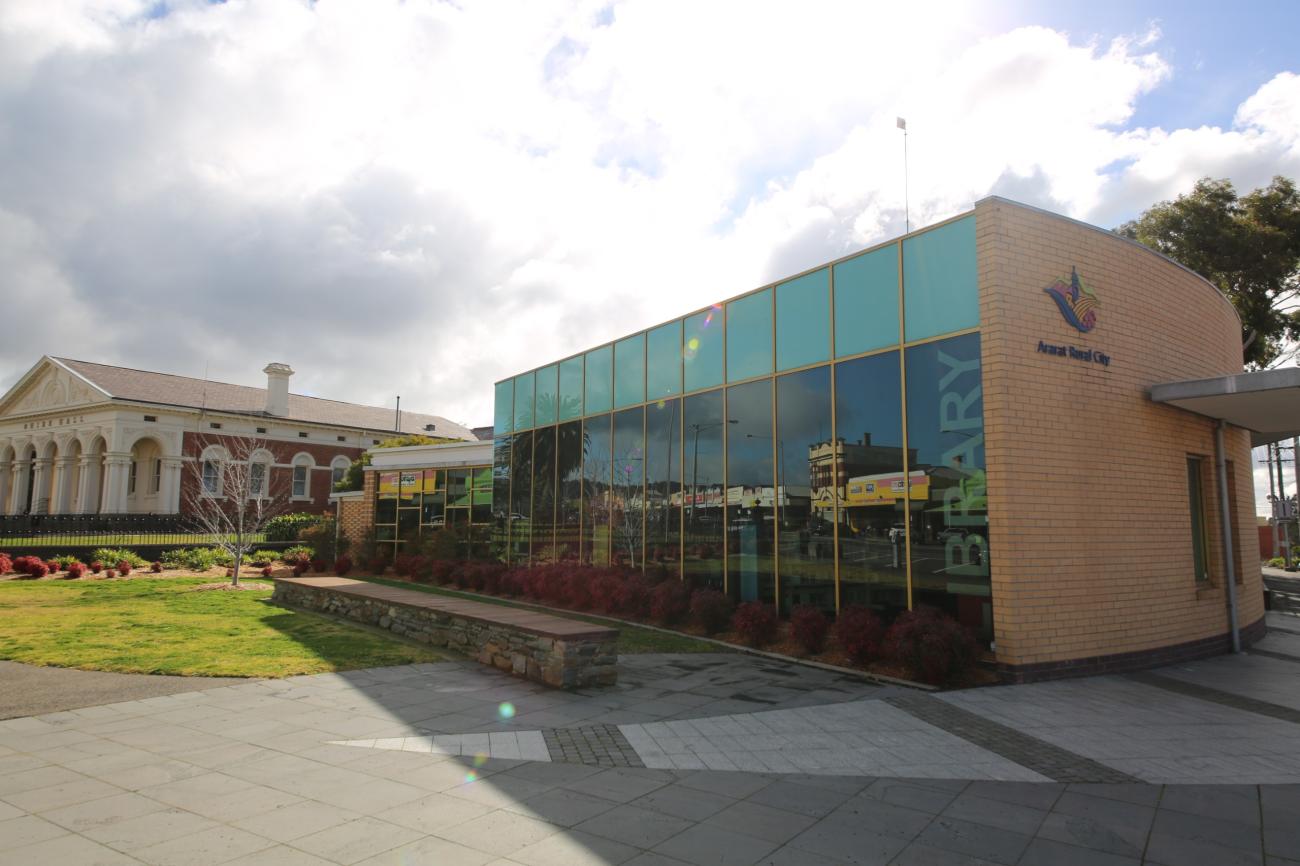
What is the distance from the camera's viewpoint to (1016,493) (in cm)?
889

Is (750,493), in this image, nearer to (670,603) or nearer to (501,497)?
(670,603)

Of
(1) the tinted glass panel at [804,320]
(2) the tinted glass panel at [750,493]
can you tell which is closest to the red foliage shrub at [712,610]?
(2) the tinted glass panel at [750,493]

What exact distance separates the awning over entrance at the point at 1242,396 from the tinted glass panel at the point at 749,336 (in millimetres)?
5859

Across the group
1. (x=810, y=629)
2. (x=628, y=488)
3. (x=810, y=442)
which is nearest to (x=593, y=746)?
(x=810, y=629)

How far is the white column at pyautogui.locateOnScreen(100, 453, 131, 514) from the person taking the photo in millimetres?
40156

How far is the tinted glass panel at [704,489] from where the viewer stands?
44.4ft

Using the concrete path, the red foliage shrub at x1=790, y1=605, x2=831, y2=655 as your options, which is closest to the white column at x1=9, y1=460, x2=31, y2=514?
the concrete path

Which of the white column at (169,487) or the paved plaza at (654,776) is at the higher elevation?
the white column at (169,487)

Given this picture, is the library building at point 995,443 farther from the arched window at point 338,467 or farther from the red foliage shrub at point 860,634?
the arched window at point 338,467

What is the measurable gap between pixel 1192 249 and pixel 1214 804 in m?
25.4

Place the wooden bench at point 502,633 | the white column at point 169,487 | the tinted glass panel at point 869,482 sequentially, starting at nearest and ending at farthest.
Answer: the wooden bench at point 502,633 → the tinted glass panel at point 869,482 → the white column at point 169,487

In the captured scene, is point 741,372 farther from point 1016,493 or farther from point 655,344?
point 1016,493

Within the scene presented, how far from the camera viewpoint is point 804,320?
39.4 feet

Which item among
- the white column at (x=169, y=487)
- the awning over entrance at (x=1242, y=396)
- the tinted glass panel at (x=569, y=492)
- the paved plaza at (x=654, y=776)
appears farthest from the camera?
the white column at (x=169, y=487)
